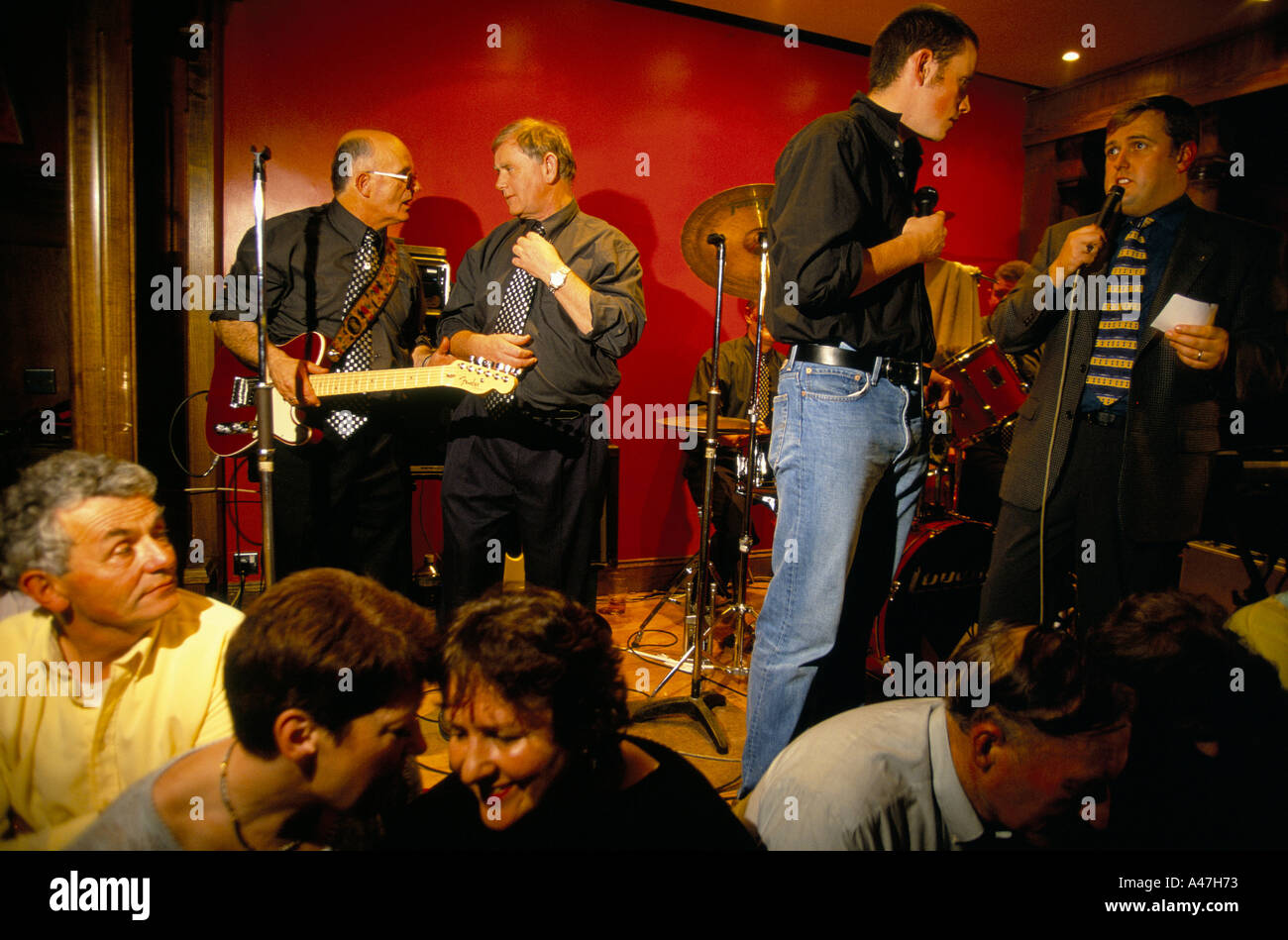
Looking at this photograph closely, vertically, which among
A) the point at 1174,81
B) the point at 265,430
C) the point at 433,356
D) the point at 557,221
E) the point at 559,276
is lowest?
the point at 265,430

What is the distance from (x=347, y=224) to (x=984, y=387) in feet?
8.72

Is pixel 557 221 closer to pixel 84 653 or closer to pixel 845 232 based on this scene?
pixel 845 232

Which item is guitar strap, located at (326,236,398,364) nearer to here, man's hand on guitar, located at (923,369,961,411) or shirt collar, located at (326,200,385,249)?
shirt collar, located at (326,200,385,249)

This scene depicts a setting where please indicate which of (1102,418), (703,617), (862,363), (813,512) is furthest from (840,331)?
(703,617)

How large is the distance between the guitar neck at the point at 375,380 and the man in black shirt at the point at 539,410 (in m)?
0.18

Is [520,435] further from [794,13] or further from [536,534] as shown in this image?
[794,13]

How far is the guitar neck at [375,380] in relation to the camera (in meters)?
2.48

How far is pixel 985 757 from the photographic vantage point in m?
1.23

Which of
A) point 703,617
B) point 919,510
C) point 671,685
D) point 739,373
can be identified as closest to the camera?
point 703,617

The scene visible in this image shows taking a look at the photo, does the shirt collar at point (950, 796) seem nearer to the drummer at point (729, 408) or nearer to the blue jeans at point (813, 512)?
the blue jeans at point (813, 512)

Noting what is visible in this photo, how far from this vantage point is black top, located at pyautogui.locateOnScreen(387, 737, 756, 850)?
1153mm

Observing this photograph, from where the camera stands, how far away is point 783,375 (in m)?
1.93

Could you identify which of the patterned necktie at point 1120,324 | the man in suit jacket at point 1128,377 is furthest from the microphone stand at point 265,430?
the patterned necktie at point 1120,324
